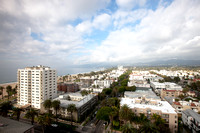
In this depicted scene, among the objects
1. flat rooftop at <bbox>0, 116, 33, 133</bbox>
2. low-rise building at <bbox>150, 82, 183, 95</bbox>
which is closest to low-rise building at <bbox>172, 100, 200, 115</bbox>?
low-rise building at <bbox>150, 82, 183, 95</bbox>

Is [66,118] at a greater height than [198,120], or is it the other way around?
[198,120]

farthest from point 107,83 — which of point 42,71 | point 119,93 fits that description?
point 42,71

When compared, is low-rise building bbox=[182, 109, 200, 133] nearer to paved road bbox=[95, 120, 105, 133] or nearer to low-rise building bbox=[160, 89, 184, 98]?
paved road bbox=[95, 120, 105, 133]

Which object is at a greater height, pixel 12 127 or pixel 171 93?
pixel 12 127

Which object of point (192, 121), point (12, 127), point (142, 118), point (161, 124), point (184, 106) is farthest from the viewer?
point (184, 106)

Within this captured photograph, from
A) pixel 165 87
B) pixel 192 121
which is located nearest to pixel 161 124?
pixel 192 121

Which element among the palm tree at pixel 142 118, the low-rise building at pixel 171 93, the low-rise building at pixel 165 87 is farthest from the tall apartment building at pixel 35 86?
the low-rise building at pixel 165 87

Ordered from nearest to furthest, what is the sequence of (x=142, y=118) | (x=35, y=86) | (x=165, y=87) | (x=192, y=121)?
(x=142, y=118) < (x=192, y=121) < (x=35, y=86) < (x=165, y=87)

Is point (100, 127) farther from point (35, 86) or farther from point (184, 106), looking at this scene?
point (35, 86)

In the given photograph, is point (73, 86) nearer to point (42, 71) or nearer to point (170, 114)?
point (42, 71)
